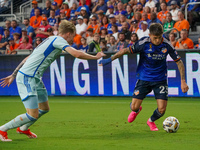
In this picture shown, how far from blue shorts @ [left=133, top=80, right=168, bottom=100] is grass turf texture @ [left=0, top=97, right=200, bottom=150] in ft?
2.32

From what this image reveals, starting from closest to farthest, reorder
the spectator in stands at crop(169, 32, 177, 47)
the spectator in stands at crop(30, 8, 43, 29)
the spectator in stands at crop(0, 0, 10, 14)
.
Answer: the spectator in stands at crop(169, 32, 177, 47) < the spectator in stands at crop(30, 8, 43, 29) < the spectator in stands at crop(0, 0, 10, 14)

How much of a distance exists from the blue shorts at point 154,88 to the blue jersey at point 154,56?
0.28 ft

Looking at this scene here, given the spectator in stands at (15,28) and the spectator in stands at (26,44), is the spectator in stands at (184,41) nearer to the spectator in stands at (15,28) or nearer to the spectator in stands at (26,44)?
the spectator in stands at (26,44)

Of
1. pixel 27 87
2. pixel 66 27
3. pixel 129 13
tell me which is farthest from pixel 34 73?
pixel 129 13

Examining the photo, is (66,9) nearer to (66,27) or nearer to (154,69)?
(154,69)

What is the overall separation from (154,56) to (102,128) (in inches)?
74.3

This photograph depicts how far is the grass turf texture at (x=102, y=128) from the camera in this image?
6.48 metres

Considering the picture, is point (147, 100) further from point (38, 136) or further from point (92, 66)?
point (38, 136)

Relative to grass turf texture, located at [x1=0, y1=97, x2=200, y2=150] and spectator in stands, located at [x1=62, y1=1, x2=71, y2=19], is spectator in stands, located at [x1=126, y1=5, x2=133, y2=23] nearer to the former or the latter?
spectator in stands, located at [x1=62, y1=1, x2=71, y2=19]

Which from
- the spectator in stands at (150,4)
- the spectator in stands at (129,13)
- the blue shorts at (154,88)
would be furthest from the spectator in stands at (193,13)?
the blue shorts at (154,88)

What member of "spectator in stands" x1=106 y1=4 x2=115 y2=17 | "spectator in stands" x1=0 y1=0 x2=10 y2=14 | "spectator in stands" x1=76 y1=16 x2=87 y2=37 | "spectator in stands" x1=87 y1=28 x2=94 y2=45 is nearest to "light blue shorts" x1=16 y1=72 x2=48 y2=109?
"spectator in stands" x1=87 y1=28 x2=94 y2=45

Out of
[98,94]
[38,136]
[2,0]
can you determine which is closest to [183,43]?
[98,94]

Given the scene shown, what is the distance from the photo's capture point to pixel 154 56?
26.0ft

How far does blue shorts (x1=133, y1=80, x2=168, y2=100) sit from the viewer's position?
26.0ft
